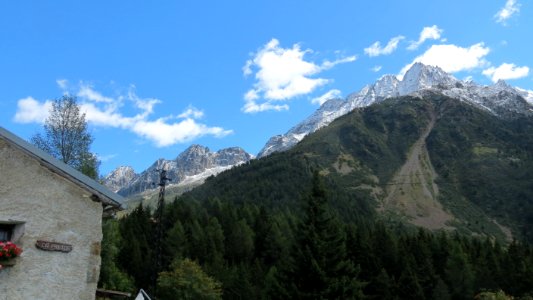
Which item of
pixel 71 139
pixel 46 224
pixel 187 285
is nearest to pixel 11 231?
pixel 46 224

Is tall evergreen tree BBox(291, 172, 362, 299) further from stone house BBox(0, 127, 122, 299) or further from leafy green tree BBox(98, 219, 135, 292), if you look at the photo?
stone house BBox(0, 127, 122, 299)

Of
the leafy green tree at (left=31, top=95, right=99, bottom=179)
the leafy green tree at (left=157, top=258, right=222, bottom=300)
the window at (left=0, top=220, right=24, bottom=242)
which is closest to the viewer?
the window at (left=0, top=220, right=24, bottom=242)

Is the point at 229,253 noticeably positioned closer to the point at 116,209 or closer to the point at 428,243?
the point at 428,243

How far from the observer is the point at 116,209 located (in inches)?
550

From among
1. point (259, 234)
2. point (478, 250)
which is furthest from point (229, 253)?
point (478, 250)

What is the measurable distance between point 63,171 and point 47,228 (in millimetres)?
1528

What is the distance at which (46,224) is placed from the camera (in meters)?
12.2

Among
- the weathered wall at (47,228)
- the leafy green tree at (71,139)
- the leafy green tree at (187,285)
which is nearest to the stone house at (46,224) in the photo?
the weathered wall at (47,228)

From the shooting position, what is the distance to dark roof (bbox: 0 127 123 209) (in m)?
12.1

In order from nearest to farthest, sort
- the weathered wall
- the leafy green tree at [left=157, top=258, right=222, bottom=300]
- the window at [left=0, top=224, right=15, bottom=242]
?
the weathered wall → the window at [left=0, top=224, right=15, bottom=242] → the leafy green tree at [left=157, top=258, right=222, bottom=300]

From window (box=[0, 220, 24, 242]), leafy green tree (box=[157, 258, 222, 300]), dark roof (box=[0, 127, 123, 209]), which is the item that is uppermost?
leafy green tree (box=[157, 258, 222, 300])

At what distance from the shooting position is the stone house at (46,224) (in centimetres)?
1167

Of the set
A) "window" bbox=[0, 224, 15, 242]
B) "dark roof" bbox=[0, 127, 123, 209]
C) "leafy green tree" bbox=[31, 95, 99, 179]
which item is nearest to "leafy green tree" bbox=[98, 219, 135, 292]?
"leafy green tree" bbox=[31, 95, 99, 179]

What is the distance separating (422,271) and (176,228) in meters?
44.2
